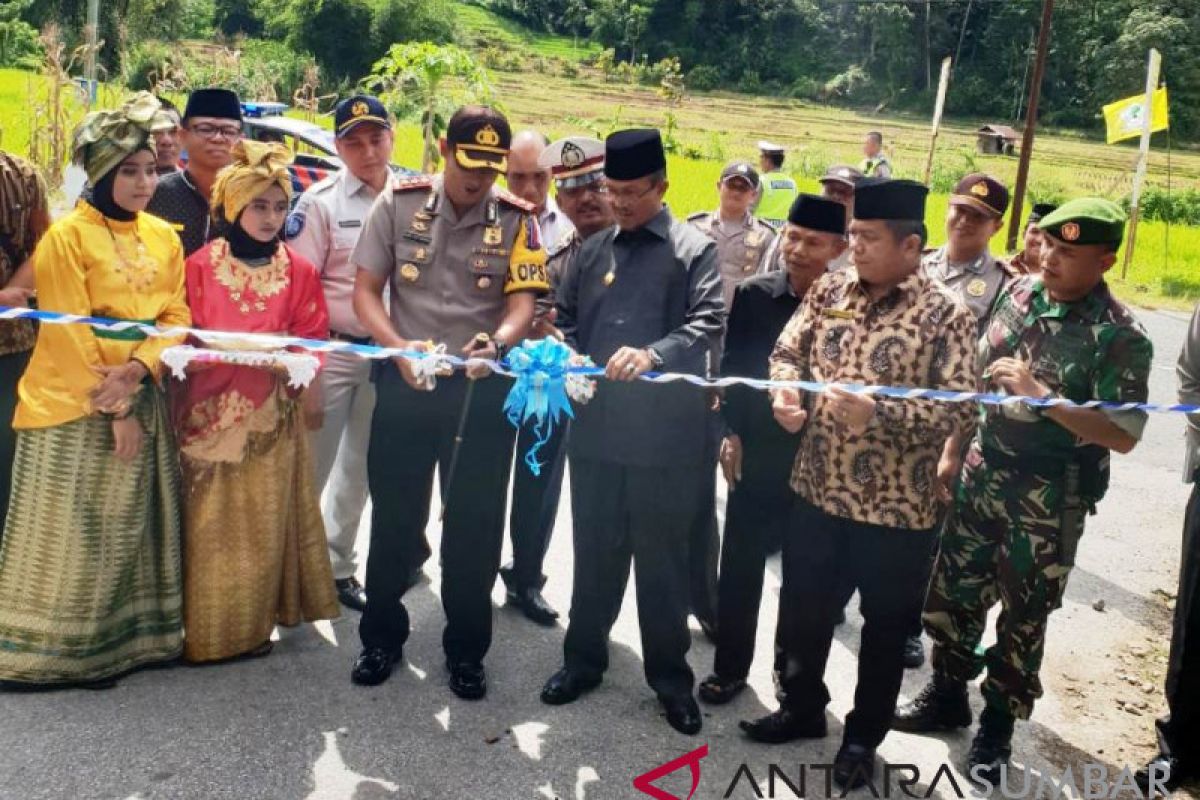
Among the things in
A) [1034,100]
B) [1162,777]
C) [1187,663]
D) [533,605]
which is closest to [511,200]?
[533,605]

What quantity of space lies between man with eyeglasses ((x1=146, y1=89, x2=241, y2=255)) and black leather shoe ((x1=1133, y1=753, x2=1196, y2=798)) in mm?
4021

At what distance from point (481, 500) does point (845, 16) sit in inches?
3067

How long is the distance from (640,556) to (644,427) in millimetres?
482

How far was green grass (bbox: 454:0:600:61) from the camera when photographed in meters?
74.2

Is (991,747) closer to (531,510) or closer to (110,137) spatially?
(531,510)

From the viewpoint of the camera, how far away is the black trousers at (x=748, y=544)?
12.4 feet

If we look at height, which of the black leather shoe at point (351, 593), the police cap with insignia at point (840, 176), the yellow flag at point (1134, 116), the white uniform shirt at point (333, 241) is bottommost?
the black leather shoe at point (351, 593)

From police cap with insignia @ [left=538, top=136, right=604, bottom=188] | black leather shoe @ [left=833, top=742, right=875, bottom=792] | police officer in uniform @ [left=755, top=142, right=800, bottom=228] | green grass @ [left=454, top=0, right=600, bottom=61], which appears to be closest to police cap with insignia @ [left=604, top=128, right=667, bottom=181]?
police cap with insignia @ [left=538, top=136, right=604, bottom=188]

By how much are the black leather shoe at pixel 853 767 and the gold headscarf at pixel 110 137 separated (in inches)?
123

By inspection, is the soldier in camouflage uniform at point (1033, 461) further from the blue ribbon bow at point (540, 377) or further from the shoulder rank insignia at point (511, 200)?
the shoulder rank insignia at point (511, 200)

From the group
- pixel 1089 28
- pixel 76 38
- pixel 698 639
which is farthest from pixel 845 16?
pixel 698 639

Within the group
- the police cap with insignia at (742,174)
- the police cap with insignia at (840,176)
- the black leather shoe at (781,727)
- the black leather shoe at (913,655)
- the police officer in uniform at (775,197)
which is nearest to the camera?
the black leather shoe at (781,727)

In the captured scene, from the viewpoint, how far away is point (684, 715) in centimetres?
355

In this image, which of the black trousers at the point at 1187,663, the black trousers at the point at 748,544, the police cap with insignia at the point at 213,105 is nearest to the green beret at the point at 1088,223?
the black trousers at the point at 1187,663
